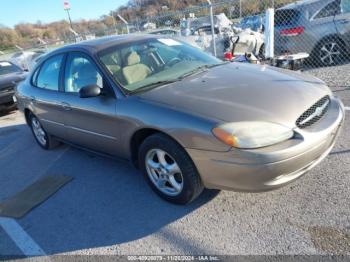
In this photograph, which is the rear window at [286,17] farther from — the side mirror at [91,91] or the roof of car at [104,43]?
the side mirror at [91,91]

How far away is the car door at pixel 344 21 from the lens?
24.0 ft

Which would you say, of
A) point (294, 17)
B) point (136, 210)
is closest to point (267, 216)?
point (136, 210)

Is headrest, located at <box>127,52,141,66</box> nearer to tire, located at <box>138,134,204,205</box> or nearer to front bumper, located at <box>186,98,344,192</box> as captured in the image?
tire, located at <box>138,134,204,205</box>

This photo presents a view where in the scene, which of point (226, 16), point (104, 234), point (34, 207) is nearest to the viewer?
point (104, 234)

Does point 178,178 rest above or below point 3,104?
above

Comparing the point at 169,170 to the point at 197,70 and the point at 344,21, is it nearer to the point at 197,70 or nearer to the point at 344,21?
the point at 197,70

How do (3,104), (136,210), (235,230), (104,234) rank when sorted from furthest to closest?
(3,104)
(136,210)
(104,234)
(235,230)

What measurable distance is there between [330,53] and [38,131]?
21.0ft

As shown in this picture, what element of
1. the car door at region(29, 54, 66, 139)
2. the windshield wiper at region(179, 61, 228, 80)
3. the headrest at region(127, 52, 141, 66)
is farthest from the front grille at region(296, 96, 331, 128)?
the car door at region(29, 54, 66, 139)

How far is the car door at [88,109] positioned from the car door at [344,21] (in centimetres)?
593

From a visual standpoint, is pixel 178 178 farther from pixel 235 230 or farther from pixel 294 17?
pixel 294 17

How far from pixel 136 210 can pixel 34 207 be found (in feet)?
3.99

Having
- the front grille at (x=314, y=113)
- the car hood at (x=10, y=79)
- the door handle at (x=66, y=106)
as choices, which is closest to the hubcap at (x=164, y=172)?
the front grille at (x=314, y=113)

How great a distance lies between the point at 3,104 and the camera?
866cm
